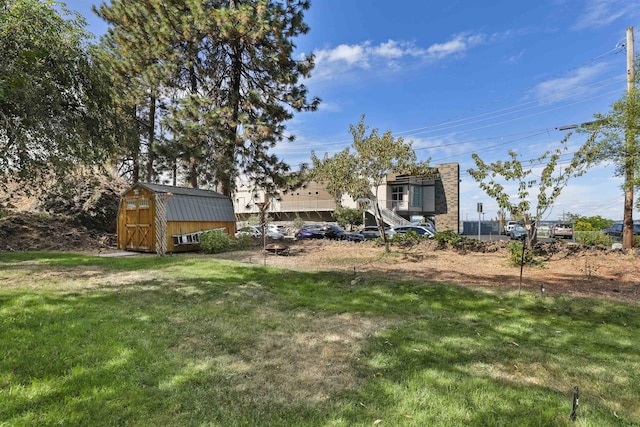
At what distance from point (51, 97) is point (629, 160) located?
60.1 feet

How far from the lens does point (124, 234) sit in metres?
15.8

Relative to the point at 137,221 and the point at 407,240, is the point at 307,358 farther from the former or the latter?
the point at 137,221

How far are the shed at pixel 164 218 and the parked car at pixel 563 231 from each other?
2692 cm

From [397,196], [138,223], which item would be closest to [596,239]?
[138,223]

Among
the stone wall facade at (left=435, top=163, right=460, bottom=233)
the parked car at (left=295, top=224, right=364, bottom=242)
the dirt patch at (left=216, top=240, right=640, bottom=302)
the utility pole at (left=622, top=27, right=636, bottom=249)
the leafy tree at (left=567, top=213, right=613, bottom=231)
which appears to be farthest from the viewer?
the stone wall facade at (left=435, top=163, right=460, bottom=233)

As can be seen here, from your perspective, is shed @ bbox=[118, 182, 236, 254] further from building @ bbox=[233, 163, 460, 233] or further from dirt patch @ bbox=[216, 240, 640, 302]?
building @ bbox=[233, 163, 460, 233]

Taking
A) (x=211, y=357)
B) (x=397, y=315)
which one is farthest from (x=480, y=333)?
(x=211, y=357)

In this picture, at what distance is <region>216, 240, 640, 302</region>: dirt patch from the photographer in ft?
26.7

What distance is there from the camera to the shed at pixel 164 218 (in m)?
14.2

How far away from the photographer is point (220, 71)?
1900 cm

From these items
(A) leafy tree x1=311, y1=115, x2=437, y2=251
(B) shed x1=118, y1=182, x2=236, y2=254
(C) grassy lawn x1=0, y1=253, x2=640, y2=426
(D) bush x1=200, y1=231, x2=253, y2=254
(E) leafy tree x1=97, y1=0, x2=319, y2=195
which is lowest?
(C) grassy lawn x1=0, y1=253, x2=640, y2=426

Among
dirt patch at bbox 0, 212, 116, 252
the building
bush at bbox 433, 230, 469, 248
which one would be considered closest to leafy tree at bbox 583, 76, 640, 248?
bush at bbox 433, 230, 469, 248

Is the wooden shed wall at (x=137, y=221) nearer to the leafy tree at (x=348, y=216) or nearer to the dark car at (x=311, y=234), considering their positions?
the dark car at (x=311, y=234)

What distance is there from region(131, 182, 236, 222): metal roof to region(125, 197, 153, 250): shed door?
2.73 ft
